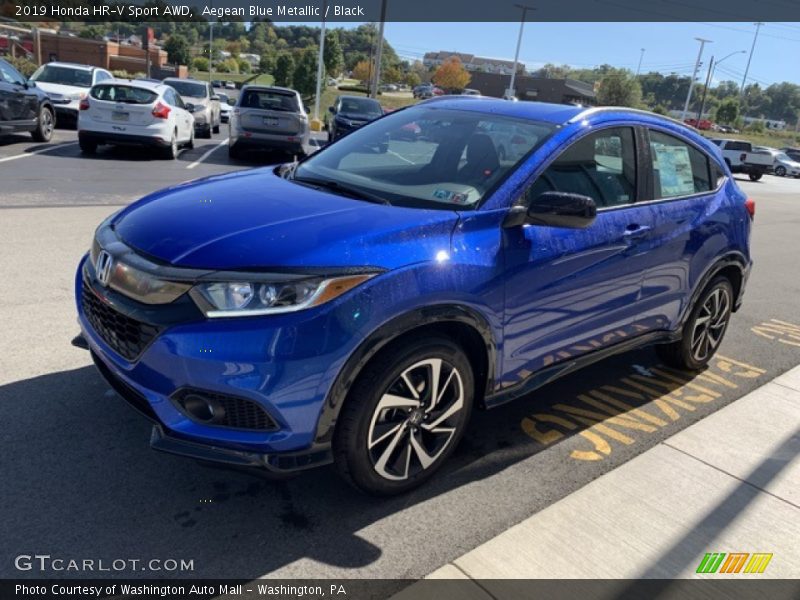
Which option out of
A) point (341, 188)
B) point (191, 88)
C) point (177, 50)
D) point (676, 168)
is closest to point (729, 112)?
point (177, 50)

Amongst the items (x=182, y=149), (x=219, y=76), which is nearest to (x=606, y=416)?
(x=182, y=149)

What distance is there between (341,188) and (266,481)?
58.9 inches

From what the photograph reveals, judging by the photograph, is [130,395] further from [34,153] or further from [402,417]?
[34,153]

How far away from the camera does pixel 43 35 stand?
63.2m

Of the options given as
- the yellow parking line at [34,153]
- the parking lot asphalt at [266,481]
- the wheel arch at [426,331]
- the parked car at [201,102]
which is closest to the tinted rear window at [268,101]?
the yellow parking line at [34,153]

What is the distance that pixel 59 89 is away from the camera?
1652 centimetres

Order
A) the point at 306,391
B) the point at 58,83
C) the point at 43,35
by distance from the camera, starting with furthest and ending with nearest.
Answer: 1. the point at 43,35
2. the point at 58,83
3. the point at 306,391

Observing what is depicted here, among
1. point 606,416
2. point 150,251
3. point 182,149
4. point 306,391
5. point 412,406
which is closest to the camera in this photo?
point 306,391

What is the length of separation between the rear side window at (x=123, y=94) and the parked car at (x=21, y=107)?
129cm

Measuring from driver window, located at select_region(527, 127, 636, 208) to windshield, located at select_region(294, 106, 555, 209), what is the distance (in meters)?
0.18

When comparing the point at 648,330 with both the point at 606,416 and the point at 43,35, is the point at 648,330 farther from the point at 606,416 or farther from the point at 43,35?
the point at 43,35

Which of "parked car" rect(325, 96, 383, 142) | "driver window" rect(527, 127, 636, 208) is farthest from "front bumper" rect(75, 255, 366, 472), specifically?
"parked car" rect(325, 96, 383, 142)

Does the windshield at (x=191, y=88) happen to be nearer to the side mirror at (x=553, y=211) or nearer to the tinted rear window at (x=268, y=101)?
the tinted rear window at (x=268, y=101)

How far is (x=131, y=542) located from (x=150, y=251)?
1.15 meters
